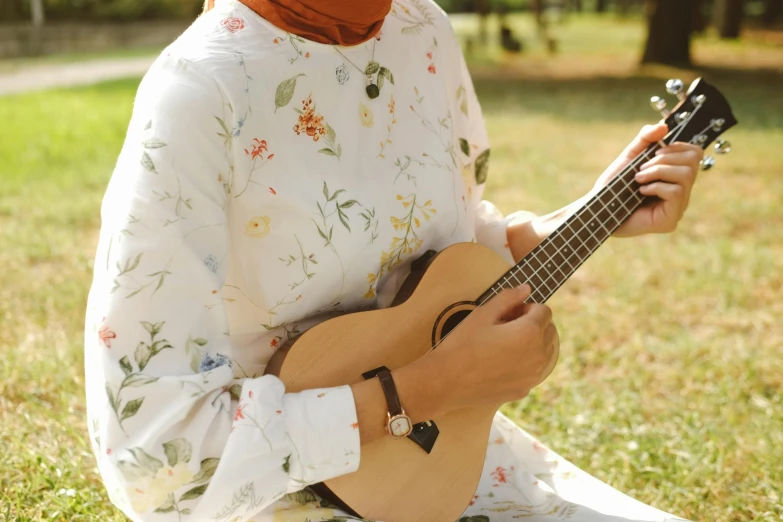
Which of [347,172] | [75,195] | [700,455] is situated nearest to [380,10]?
[347,172]

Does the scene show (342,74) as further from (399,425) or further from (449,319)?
(399,425)

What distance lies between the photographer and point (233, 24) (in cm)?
140

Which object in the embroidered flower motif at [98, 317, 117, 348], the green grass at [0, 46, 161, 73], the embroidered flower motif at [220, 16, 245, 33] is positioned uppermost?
the embroidered flower motif at [220, 16, 245, 33]

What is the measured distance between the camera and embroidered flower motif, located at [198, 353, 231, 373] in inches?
48.8

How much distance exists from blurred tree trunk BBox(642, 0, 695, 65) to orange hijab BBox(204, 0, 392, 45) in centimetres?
1085

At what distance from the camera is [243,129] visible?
134cm

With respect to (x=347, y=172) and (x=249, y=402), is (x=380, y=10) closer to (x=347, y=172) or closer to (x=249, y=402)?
(x=347, y=172)

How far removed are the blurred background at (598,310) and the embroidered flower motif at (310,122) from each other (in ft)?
1.28

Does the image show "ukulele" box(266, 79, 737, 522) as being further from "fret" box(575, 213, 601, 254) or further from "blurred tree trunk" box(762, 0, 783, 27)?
"blurred tree trunk" box(762, 0, 783, 27)

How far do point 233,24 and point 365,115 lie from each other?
0.30m

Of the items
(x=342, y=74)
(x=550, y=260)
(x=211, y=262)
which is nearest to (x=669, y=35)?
(x=550, y=260)

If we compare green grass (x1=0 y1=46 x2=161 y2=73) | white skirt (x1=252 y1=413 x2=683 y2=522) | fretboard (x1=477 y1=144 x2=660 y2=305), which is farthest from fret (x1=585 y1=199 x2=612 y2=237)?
green grass (x1=0 y1=46 x2=161 y2=73)

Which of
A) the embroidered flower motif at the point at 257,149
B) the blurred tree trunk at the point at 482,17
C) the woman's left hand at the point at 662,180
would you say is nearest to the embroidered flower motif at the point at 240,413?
the embroidered flower motif at the point at 257,149

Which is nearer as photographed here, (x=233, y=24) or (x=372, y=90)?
(x=233, y=24)
